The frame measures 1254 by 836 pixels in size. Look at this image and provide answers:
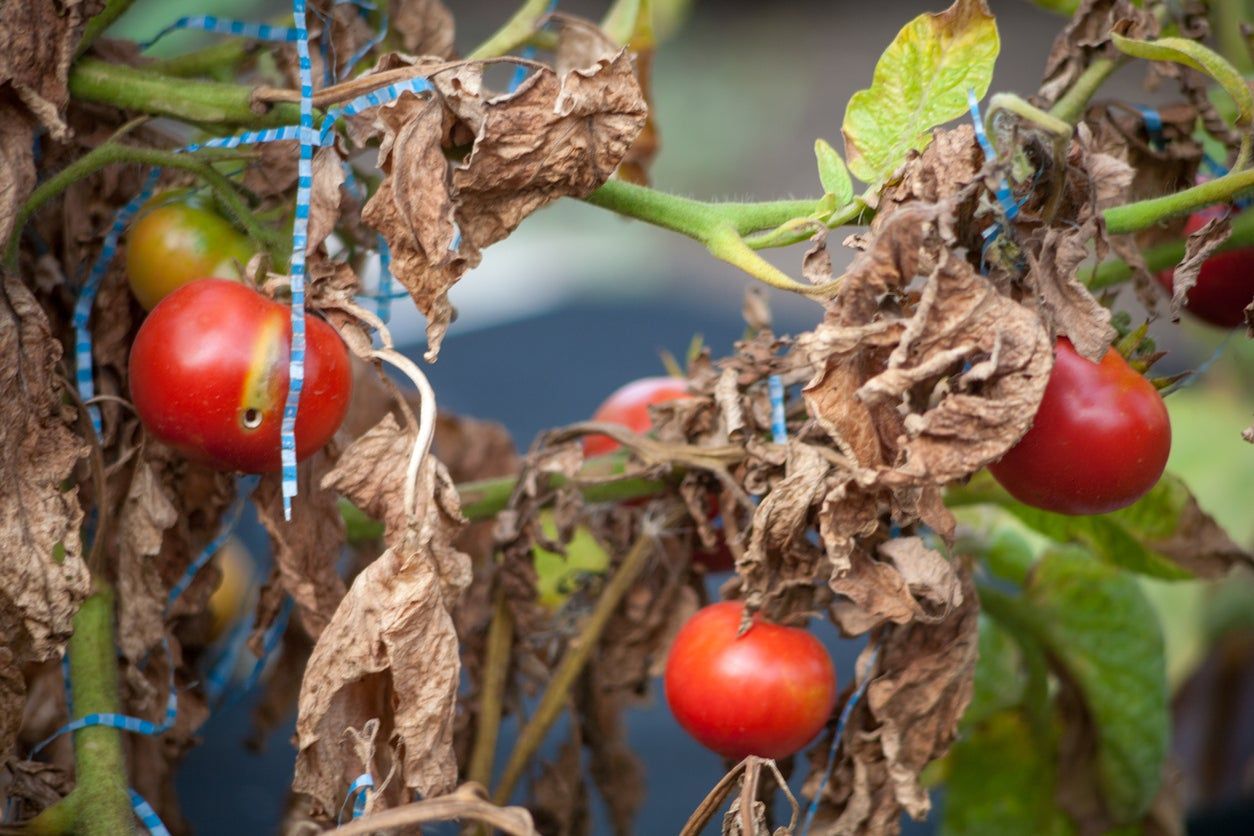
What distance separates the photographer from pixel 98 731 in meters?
0.76

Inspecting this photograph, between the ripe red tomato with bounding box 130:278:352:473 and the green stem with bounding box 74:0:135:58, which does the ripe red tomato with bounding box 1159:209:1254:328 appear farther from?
the green stem with bounding box 74:0:135:58

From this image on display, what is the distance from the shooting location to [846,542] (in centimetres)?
68

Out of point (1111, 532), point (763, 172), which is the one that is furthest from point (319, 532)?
point (763, 172)

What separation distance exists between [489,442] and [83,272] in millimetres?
433

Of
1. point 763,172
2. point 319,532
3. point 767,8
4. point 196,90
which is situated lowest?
point 763,172

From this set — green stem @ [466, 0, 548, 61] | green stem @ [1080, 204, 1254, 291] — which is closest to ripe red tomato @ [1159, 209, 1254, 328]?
green stem @ [1080, 204, 1254, 291]

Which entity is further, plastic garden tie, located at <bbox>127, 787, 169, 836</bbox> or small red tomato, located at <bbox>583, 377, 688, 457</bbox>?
small red tomato, located at <bbox>583, 377, 688, 457</bbox>

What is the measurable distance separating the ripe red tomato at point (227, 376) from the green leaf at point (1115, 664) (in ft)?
2.21

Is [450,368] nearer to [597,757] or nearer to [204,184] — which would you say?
[597,757]

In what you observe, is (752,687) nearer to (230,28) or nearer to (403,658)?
(403,658)

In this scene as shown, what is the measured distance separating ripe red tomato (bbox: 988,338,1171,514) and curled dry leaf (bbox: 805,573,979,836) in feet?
0.48

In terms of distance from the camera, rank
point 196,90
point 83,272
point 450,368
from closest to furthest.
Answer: point 196,90, point 83,272, point 450,368

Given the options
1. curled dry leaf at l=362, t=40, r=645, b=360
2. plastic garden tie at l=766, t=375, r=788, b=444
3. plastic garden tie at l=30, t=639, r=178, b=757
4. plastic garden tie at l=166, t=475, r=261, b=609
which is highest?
curled dry leaf at l=362, t=40, r=645, b=360

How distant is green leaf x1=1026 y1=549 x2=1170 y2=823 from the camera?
3.55 ft
